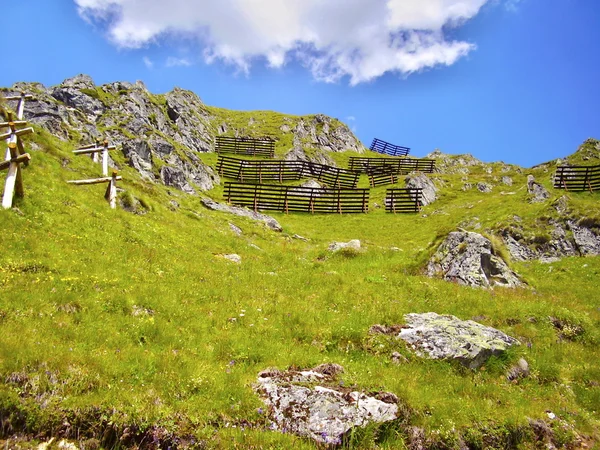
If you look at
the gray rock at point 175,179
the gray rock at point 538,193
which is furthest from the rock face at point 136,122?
the gray rock at point 538,193

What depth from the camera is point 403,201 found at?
54.8m

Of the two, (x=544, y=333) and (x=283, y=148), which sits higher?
(x=283, y=148)

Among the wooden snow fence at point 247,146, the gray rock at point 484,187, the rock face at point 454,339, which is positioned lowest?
the rock face at point 454,339

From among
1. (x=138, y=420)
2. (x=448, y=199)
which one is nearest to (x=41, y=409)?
(x=138, y=420)

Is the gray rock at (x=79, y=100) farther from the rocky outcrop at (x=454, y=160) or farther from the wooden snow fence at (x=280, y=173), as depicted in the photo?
the rocky outcrop at (x=454, y=160)

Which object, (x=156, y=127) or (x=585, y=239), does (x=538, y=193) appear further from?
(x=156, y=127)

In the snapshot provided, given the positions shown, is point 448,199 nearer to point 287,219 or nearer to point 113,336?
point 287,219

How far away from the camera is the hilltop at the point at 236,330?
22.8ft

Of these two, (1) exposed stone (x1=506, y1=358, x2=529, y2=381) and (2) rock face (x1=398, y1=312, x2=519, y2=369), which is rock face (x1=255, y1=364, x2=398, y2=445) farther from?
(1) exposed stone (x1=506, y1=358, x2=529, y2=381)

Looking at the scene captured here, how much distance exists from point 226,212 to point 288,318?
25604 mm

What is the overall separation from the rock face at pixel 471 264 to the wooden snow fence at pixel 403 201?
112ft

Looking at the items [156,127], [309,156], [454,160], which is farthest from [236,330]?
[454,160]

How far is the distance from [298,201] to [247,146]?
46385 millimetres

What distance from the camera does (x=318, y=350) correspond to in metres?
10.5
